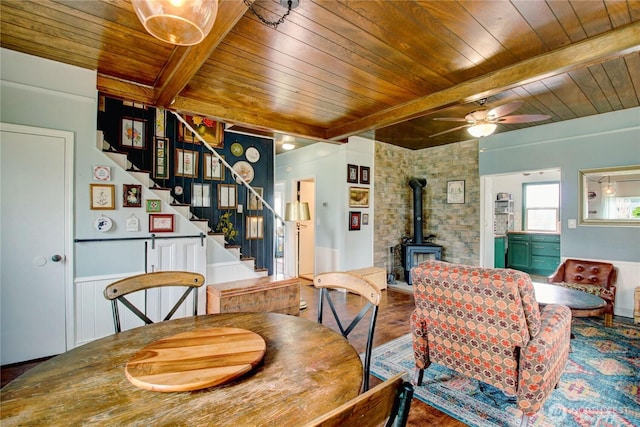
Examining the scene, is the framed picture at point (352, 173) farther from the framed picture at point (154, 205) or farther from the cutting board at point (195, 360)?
the cutting board at point (195, 360)

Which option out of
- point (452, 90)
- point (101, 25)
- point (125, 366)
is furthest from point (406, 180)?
point (125, 366)

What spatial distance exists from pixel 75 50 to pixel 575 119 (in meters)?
6.07

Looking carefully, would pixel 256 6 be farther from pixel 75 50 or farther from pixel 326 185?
pixel 326 185

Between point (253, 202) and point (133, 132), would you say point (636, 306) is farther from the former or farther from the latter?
point (133, 132)

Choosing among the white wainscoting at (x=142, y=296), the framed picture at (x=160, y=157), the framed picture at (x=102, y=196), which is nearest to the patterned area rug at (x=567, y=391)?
the white wainscoting at (x=142, y=296)

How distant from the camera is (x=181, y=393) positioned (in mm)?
963

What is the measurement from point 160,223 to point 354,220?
10.6 feet

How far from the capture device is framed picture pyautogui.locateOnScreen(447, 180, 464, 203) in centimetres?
571

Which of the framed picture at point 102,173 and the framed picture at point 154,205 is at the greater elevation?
the framed picture at point 102,173

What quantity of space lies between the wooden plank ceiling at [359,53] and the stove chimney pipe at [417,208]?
2.35 metres

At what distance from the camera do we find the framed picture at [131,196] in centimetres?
311

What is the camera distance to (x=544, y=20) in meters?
2.13

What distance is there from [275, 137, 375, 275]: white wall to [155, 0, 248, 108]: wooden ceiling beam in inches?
117

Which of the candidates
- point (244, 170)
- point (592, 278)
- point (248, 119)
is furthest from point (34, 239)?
point (592, 278)
